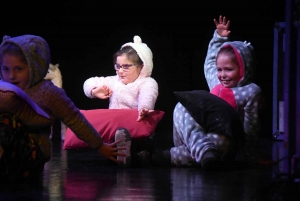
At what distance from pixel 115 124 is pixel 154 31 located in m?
1.59

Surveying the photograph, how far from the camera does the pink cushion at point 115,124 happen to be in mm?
3074

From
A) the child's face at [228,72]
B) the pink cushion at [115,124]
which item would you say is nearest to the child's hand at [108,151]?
the pink cushion at [115,124]

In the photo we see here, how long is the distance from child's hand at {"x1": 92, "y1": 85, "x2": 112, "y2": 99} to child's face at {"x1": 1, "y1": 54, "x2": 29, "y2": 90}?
0.92 m

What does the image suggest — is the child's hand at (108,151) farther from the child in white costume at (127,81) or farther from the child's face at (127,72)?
the child's face at (127,72)

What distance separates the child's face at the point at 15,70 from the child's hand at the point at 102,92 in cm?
92

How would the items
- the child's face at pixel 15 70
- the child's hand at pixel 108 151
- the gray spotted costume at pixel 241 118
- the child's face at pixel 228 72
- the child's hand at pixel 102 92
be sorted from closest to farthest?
the child's face at pixel 15 70, the child's hand at pixel 108 151, the gray spotted costume at pixel 241 118, the child's face at pixel 228 72, the child's hand at pixel 102 92

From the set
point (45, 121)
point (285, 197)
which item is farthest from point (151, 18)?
point (285, 197)

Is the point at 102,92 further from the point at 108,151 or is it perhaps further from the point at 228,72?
the point at 108,151

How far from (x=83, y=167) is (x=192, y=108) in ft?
1.69

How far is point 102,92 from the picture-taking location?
3.40 meters

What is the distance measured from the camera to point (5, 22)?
180 inches

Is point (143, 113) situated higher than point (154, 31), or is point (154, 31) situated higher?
point (154, 31)

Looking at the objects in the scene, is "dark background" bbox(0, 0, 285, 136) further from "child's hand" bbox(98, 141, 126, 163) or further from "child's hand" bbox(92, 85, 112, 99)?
"child's hand" bbox(98, 141, 126, 163)

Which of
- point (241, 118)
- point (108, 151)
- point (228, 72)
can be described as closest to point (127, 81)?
point (228, 72)
